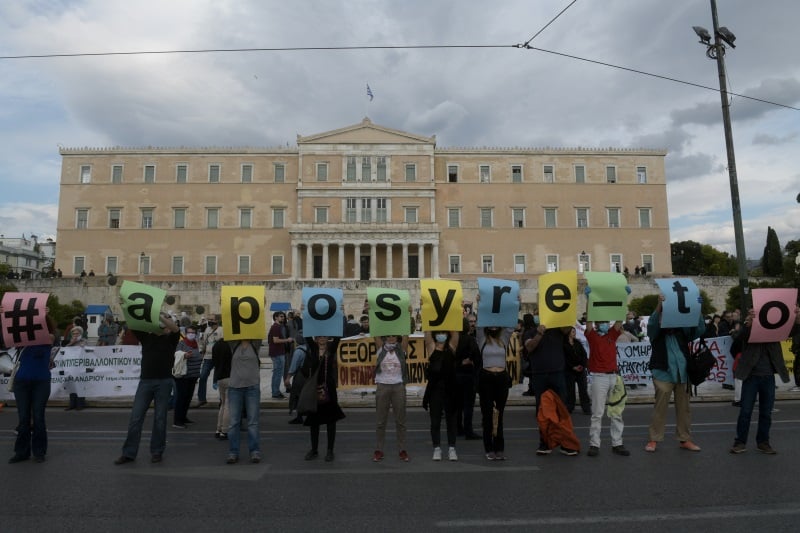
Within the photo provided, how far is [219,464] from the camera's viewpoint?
23.0ft

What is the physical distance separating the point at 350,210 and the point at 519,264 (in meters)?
17.2

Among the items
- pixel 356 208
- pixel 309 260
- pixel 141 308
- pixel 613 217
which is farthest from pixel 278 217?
pixel 141 308

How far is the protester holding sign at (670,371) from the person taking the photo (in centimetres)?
742

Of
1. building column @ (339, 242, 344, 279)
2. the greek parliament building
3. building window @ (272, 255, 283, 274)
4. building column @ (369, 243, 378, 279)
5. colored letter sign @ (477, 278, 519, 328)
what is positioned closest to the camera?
colored letter sign @ (477, 278, 519, 328)

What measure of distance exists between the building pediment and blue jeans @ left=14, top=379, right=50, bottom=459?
2029 inches

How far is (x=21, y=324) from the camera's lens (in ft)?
23.9

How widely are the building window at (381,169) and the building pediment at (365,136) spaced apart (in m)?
1.66

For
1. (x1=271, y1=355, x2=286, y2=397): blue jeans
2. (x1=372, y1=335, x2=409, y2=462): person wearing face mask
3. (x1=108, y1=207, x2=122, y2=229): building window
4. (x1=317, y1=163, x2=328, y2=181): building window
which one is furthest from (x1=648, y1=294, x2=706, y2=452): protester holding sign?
(x1=108, y1=207, x2=122, y2=229): building window

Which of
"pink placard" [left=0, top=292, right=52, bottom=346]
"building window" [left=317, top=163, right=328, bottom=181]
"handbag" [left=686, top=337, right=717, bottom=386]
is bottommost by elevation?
"handbag" [left=686, top=337, right=717, bottom=386]

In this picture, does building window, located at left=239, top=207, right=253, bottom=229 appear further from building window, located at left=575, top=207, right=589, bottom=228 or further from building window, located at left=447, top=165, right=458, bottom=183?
building window, located at left=575, top=207, right=589, bottom=228

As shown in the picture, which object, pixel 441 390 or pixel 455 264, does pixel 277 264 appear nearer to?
pixel 455 264

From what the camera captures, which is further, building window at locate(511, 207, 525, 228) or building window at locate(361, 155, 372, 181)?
building window at locate(511, 207, 525, 228)

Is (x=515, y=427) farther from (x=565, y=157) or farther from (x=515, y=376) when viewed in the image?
(x=565, y=157)

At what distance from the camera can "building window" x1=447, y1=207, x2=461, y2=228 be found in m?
57.3
